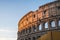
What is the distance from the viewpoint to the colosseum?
80.4ft

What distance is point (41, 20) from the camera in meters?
25.9

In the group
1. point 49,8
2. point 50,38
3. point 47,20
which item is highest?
point 49,8

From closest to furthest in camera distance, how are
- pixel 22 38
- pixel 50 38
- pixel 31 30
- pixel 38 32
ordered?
pixel 50 38 → pixel 38 32 → pixel 31 30 → pixel 22 38

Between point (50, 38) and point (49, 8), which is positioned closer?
point (50, 38)

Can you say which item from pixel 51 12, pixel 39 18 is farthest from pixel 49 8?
pixel 39 18

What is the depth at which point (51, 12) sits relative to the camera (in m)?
25.0

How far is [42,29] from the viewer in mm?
25203

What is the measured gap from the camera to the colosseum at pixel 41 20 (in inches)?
965

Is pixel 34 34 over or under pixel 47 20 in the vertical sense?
under

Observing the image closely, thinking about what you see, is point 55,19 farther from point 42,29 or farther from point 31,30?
point 31,30

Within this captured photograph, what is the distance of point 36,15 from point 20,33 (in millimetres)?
7451

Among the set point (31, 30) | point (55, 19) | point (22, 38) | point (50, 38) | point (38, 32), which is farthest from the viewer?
point (22, 38)

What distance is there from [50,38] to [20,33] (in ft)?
96.3

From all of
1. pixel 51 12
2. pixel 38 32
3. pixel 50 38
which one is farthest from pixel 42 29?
pixel 50 38
